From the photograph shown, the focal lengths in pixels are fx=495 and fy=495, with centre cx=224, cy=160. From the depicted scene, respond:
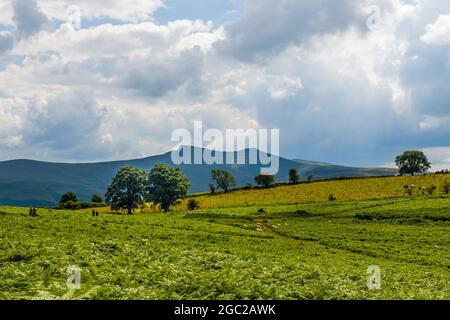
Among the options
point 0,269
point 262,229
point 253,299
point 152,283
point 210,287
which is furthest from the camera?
point 262,229

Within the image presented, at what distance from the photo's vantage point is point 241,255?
134 ft

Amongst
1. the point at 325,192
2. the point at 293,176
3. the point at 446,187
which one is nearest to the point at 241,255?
the point at 446,187

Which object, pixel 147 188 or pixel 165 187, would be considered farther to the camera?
pixel 147 188

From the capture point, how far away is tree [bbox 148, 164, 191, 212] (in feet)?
384

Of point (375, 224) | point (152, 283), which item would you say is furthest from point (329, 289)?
point (375, 224)

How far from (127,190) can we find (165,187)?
395 inches

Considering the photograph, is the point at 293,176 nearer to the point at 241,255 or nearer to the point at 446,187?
the point at 446,187

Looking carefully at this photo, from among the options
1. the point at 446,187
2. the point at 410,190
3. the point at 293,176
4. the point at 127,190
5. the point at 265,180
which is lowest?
the point at 127,190

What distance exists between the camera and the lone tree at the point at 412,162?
563ft

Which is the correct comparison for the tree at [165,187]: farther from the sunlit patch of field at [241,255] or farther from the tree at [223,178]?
the sunlit patch of field at [241,255]

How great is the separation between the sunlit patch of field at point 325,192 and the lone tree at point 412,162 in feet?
135

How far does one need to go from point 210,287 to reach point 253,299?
2677mm

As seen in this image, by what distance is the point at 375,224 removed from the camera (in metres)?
72.9

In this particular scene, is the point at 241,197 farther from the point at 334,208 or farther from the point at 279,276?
the point at 279,276
